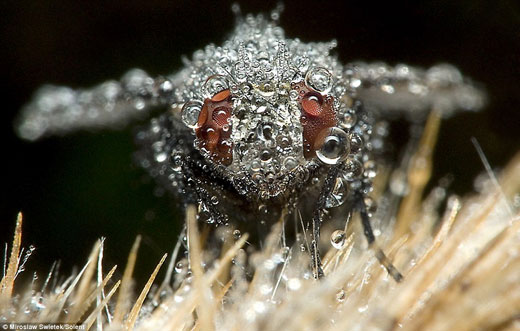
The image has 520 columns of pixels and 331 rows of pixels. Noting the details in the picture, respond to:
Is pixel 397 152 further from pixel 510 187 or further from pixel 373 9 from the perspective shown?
pixel 510 187

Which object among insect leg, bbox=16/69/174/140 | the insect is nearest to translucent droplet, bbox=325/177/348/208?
the insect

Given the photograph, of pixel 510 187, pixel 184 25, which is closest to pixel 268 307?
pixel 510 187

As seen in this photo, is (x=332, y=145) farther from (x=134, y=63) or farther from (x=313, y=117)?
(x=134, y=63)

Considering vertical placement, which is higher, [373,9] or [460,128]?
[373,9]

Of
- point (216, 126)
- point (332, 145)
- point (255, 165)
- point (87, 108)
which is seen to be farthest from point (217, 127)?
point (87, 108)

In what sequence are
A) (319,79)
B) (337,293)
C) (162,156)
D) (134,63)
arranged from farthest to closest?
(134,63) → (162,156) → (319,79) → (337,293)

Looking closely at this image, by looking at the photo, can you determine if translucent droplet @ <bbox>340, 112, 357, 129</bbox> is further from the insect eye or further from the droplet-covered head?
the insect eye

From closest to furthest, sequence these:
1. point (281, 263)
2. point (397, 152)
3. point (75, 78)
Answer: point (281, 263), point (397, 152), point (75, 78)
